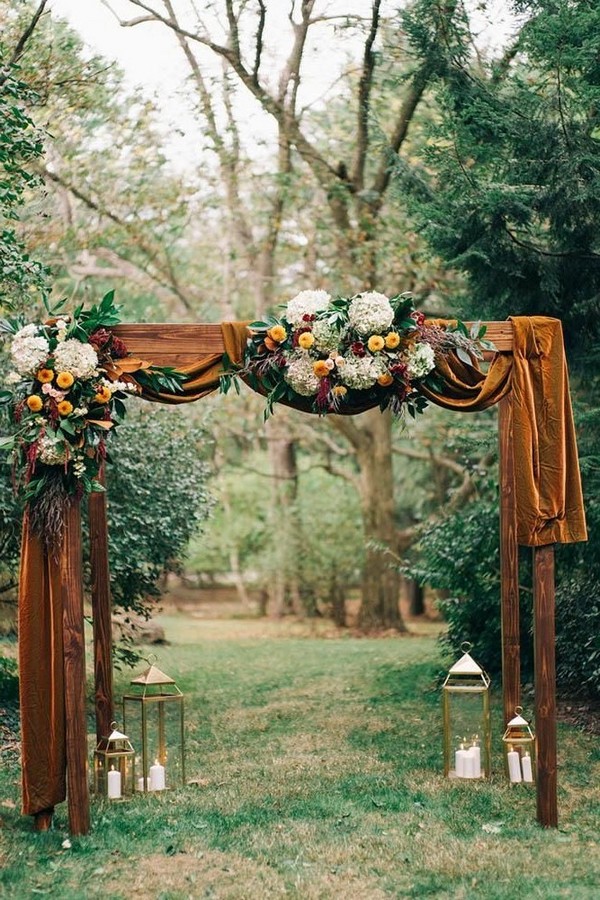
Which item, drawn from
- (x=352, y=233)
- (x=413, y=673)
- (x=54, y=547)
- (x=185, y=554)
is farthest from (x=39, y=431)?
(x=352, y=233)

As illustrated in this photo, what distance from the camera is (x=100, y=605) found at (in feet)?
21.5

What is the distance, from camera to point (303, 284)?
1612cm

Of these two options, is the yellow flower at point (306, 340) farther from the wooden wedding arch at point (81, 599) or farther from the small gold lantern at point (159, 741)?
the small gold lantern at point (159, 741)

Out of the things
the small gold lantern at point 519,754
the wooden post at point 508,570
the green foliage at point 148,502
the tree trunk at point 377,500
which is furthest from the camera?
the tree trunk at point 377,500

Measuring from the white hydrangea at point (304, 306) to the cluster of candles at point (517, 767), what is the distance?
2985mm

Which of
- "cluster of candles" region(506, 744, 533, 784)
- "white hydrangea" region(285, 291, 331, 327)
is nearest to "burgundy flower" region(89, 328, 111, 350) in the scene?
"white hydrangea" region(285, 291, 331, 327)

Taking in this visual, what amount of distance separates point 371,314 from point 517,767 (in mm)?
2993

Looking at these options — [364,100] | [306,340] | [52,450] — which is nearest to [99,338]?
[52,450]

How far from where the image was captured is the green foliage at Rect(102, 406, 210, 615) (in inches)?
365

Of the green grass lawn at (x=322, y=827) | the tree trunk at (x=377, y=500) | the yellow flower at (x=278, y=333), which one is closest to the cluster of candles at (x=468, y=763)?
the green grass lawn at (x=322, y=827)

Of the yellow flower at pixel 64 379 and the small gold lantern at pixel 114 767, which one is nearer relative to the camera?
the yellow flower at pixel 64 379

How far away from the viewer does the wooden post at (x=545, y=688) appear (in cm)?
552

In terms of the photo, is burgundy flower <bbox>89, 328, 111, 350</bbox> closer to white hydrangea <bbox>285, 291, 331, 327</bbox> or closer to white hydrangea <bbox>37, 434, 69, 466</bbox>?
white hydrangea <bbox>37, 434, 69, 466</bbox>

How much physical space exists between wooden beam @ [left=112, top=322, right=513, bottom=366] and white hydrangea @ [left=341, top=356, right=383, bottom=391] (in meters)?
0.74
